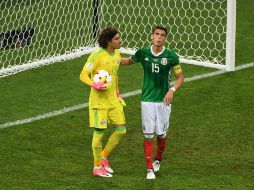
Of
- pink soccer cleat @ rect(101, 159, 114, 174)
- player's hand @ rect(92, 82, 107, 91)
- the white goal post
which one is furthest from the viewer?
the white goal post

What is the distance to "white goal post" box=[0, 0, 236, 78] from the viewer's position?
14.8 m

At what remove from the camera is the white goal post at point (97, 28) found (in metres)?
14.8

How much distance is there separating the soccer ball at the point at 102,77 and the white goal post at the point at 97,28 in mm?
4883

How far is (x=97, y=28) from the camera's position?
51.5 ft

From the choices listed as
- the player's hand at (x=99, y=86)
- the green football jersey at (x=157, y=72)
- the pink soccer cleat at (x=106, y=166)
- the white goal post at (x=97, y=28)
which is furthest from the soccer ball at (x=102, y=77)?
the white goal post at (x=97, y=28)

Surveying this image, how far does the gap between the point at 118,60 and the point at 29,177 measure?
160 cm

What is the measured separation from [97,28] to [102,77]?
256 inches

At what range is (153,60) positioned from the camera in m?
9.39

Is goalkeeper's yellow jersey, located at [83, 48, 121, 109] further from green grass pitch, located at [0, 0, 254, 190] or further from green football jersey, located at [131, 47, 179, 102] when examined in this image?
green grass pitch, located at [0, 0, 254, 190]

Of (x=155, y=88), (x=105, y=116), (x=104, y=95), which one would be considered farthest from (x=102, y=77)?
(x=155, y=88)

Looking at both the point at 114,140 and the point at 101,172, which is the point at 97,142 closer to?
the point at 114,140

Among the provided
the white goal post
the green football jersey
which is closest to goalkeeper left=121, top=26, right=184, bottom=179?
the green football jersey

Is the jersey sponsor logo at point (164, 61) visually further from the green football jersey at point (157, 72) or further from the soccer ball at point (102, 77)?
the soccer ball at point (102, 77)

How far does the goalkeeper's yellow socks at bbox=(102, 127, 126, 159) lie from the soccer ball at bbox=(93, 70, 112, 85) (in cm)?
57
